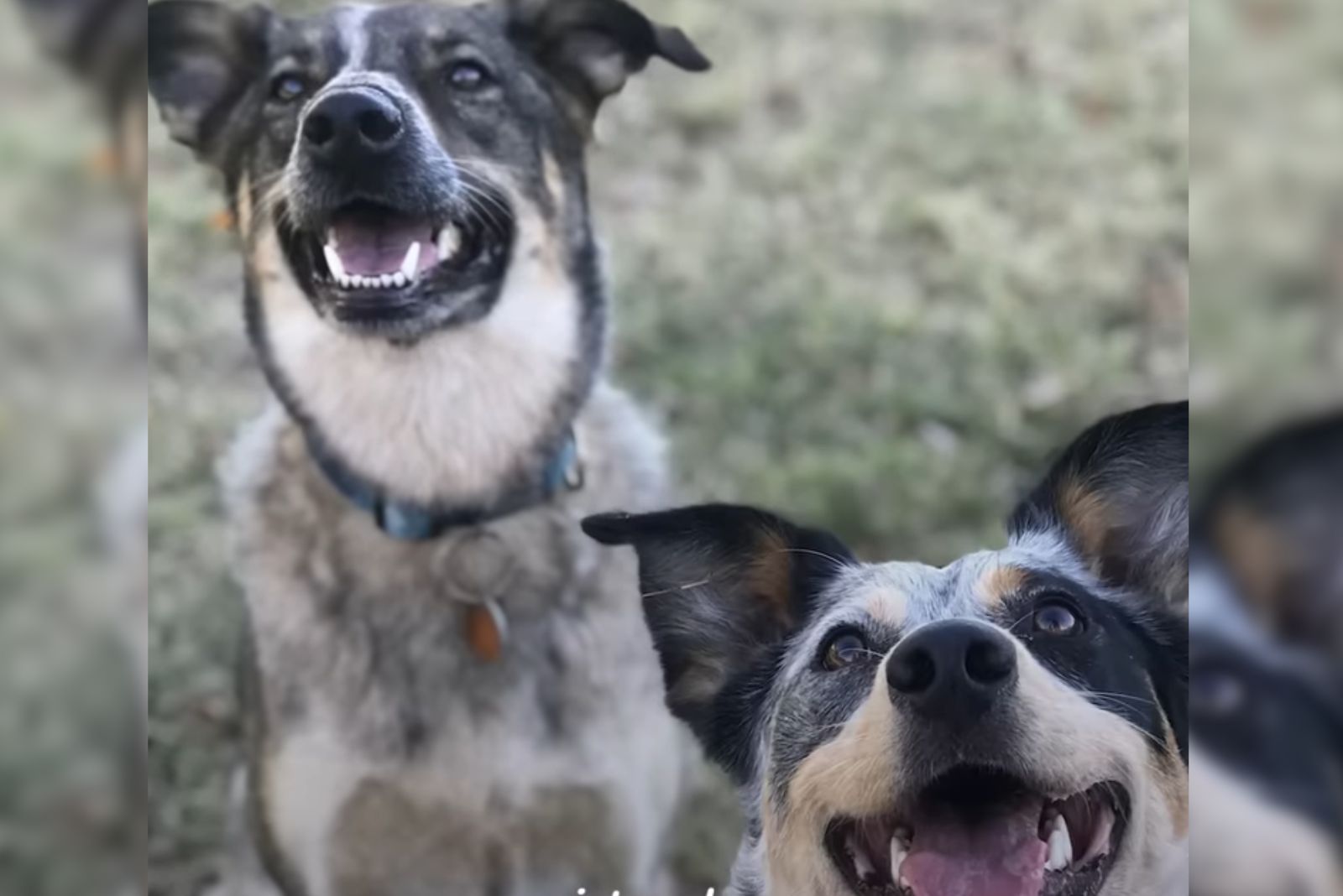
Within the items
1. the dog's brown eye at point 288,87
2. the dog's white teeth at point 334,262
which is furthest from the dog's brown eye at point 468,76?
the dog's white teeth at point 334,262

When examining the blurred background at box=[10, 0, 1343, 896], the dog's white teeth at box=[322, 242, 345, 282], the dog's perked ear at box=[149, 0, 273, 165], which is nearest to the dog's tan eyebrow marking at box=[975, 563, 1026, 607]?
the blurred background at box=[10, 0, 1343, 896]

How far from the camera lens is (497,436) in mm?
2512

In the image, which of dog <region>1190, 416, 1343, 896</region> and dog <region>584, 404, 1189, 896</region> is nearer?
dog <region>584, 404, 1189, 896</region>

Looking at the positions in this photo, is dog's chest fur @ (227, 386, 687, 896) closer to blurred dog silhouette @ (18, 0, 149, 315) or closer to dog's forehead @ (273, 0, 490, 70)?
blurred dog silhouette @ (18, 0, 149, 315)

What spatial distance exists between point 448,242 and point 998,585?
1.05 meters

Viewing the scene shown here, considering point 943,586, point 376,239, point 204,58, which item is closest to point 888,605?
point 943,586

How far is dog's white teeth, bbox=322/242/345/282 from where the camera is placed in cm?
225

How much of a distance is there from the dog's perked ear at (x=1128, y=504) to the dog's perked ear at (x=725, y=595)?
14.6 inches

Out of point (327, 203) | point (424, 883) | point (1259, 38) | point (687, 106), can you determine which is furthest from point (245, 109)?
point (1259, 38)

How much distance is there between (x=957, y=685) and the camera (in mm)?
1892

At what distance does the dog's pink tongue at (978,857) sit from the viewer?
79.4 inches

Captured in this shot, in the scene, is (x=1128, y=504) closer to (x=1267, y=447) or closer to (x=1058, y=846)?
(x=1267, y=447)

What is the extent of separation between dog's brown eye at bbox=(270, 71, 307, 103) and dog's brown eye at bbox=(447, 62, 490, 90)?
249mm

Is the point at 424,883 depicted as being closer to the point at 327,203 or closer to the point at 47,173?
the point at 327,203
